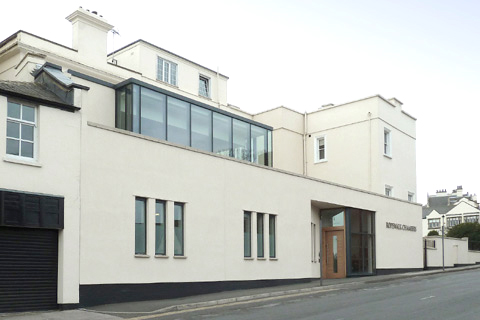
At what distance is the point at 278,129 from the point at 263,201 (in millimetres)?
11633

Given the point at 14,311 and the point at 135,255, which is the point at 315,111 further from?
the point at 14,311

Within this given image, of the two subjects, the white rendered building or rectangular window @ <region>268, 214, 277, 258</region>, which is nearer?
the white rendered building

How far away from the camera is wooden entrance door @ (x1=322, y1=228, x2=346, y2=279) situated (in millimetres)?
28672

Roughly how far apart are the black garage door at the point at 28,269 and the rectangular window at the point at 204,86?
18.9 metres

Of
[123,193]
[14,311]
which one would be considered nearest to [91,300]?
[14,311]

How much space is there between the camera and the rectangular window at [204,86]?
33.5 meters

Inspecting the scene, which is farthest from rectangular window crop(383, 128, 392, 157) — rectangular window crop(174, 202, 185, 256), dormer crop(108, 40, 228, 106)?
rectangular window crop(174, 202, 185, 256)

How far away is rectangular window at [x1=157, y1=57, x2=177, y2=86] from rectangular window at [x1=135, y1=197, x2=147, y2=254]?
13.8 metres

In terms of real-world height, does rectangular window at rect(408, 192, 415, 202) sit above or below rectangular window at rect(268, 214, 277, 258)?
above

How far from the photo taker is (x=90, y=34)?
26.7m

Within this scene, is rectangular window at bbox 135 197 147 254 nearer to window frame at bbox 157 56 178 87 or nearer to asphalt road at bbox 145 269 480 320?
asphalt road at bbox 145 269 480 320

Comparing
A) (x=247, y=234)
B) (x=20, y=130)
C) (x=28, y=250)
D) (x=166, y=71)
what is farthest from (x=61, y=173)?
(x=166, y=71)

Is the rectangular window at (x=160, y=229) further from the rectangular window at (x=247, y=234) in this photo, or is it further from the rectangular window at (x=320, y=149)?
the rectangular window at (x=320, y=149)

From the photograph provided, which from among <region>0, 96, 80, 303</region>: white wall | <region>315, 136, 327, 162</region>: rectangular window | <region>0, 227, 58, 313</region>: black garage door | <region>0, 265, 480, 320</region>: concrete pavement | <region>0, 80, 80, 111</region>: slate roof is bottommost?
<region>0, 265, 480, 320</region>: concrete pavement
